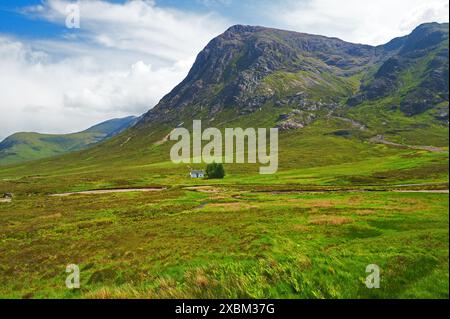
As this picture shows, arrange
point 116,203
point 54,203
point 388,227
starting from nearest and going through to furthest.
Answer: point 388,227
point 116,203
point 54,203

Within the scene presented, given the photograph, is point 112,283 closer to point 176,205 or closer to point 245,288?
point 245,288

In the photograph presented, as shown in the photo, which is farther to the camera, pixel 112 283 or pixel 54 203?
pixel 54 203

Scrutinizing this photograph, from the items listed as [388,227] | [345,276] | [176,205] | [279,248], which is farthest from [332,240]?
[176,205]

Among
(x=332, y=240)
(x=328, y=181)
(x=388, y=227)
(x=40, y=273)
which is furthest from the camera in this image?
(x=328, y=181)

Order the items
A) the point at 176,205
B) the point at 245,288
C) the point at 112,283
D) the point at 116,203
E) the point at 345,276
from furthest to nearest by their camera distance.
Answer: the point at 116,203 → the point at 176,205 → the point at 112,283 → the point at 345,276 → the point at 245,288

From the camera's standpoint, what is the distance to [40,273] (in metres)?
31.5
